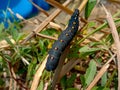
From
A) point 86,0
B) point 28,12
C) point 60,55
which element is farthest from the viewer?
point 28,12

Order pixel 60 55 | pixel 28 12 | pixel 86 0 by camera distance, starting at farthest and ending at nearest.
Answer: pixel 28 12, pixel 86 0, pixel 60 55

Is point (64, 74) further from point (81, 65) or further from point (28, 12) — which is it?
point (28, 12)

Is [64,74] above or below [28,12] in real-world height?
below

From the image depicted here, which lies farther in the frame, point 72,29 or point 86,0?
point 86,0

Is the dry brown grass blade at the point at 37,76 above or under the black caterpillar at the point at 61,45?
under

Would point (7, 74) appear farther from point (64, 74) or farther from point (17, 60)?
point (64, 74)

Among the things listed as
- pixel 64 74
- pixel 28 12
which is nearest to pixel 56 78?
pixel 64 74

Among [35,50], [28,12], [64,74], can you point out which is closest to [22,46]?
[35,50]

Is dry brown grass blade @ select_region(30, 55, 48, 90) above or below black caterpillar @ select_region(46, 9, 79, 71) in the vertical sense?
below

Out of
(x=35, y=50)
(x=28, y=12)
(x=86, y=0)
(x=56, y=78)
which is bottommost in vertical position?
(x=56, y=78)
